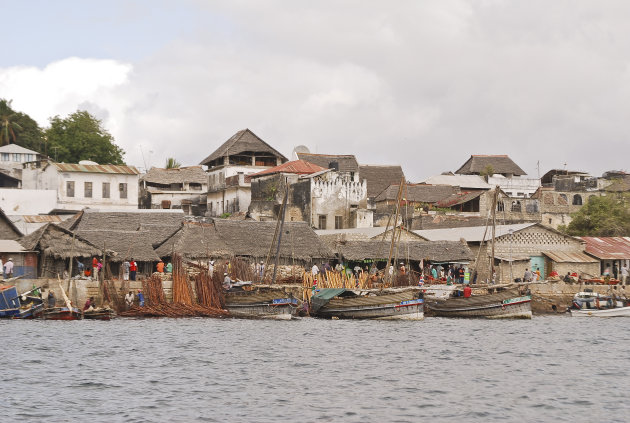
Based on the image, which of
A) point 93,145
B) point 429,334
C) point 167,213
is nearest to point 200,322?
point 429,334

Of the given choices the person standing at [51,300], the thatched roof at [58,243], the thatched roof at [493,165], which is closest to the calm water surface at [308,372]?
the person standing at [51,300]

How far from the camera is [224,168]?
271ft

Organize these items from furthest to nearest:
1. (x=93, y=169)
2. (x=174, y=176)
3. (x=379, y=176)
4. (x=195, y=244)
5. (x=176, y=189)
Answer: (x=379, y=176)
(x=174, y=176)
(x=176, y=189)
(x=93, y=169)
(x=195, y=244)

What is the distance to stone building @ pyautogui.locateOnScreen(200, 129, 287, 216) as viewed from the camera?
3029 inches

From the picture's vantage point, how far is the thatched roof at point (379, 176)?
287 feet

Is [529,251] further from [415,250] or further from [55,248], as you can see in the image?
[55,248]

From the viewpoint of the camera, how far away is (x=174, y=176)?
87.4 metres

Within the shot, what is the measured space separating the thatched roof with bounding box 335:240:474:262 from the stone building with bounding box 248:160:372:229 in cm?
1027

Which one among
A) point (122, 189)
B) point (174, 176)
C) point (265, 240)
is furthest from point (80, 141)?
point (265, 240)

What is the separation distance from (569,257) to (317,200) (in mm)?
17762

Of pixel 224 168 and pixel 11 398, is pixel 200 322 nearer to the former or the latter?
pixel 11 398

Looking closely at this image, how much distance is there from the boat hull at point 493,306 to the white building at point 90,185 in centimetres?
3348

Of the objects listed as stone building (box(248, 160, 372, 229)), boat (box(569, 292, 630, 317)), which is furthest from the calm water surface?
stone building (box(248, 160, 372, 229))

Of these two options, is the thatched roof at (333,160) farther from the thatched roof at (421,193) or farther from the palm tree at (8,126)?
the palm tree at (8,126)
